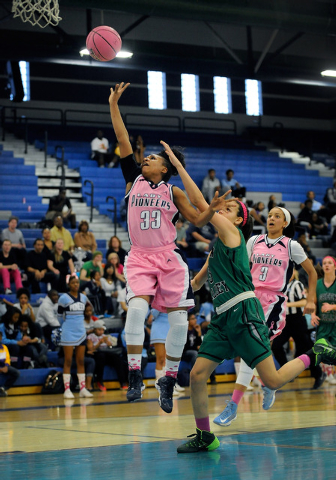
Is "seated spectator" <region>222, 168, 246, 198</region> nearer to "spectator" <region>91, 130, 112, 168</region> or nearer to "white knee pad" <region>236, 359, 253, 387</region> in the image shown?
"spectator" <region>91, 130, 112, 168</region>

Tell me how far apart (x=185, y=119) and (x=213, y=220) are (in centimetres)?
2375

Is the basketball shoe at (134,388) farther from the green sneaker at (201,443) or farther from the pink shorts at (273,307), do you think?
the pink shorts at (273,307)

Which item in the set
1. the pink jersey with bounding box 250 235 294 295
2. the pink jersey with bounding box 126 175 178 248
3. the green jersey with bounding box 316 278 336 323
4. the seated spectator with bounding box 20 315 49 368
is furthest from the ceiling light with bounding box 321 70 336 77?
the pink jersey with bounding box 126 175 178 248

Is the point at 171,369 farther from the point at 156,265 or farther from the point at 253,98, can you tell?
the point at 253,98

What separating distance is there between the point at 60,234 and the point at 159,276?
10.3 m

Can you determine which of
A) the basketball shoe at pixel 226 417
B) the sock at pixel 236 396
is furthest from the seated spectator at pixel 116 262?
the basketball shoe at pixel 226 417

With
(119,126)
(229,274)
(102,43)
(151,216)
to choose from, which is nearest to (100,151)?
(102,43)

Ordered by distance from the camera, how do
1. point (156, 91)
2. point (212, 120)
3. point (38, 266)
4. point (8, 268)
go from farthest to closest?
point (212, 120), point (156, 91), point (38, 266), point (8, 268)

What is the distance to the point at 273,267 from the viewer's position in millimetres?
7785

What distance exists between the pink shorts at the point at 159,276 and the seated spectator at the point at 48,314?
7869 mm

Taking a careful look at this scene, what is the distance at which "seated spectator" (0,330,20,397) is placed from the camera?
11.9 metres

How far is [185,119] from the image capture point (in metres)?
28.9

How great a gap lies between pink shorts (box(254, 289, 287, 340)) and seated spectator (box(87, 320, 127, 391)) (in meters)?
5.70

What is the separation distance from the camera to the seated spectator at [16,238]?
15.1 metres
